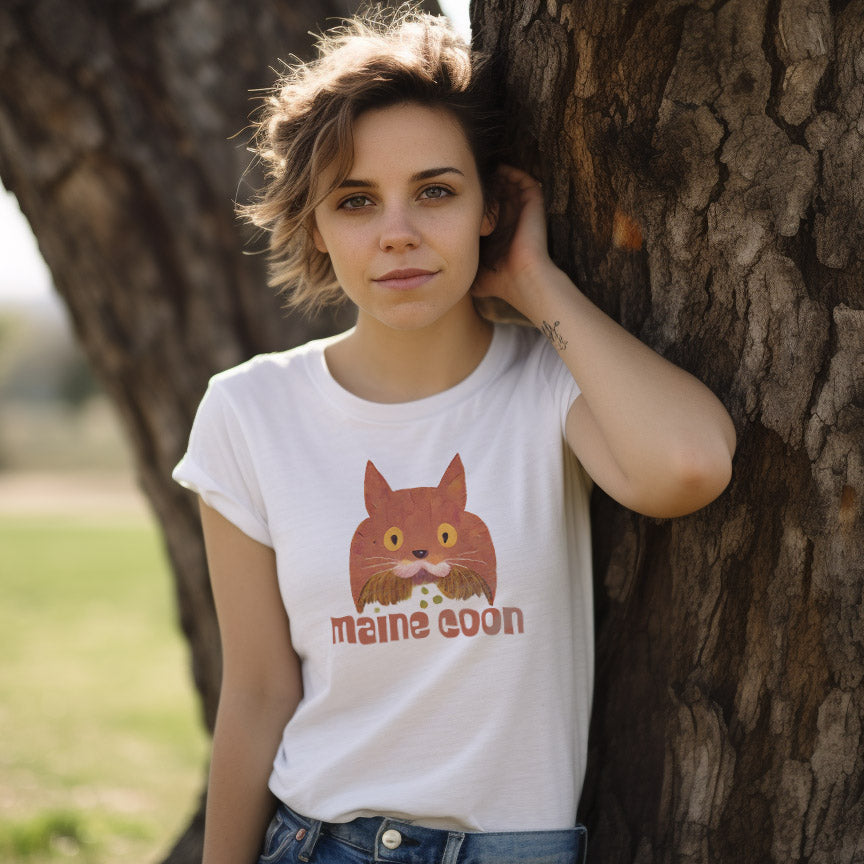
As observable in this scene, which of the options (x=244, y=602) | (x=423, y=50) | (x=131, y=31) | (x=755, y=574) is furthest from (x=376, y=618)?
(x=131, y=31)

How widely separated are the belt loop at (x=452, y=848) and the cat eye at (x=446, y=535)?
512mm

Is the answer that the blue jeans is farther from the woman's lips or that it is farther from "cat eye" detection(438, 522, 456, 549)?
the woman's lips

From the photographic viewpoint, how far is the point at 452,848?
72.1 inches

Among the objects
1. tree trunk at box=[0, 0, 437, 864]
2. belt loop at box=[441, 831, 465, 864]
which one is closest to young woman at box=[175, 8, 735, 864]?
belt loop at box=[441, 831, 465, 864]

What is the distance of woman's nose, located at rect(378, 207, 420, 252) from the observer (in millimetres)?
1870

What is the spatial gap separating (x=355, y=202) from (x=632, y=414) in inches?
26.5

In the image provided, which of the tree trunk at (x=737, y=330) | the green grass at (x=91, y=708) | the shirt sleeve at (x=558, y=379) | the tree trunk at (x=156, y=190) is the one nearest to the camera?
the tree trunk at (x=737, y=330)

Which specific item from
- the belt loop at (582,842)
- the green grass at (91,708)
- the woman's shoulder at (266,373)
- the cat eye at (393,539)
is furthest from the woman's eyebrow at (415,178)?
the green grass at (91,708)

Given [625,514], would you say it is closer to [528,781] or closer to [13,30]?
[528,781]

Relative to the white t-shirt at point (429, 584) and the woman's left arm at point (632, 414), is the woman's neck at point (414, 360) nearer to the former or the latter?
the white t-shirt at point (429, 584)

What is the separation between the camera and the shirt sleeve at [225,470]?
2.00 meters

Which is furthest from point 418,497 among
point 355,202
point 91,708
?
point 91,708

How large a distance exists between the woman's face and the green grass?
3.38 meters

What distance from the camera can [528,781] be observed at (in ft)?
6.15
